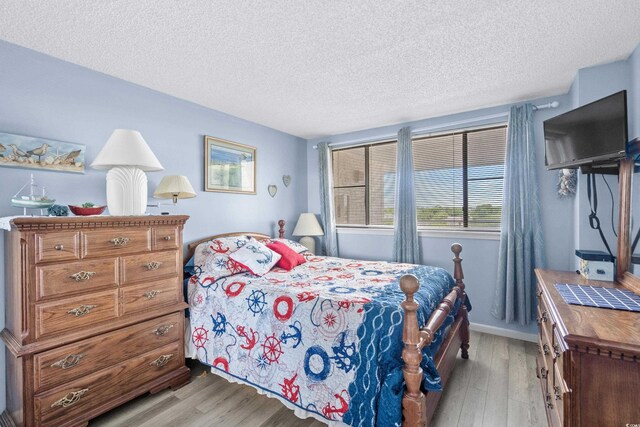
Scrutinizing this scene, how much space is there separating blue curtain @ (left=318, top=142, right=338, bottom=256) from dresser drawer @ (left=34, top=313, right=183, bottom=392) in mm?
2304

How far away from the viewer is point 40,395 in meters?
1.63

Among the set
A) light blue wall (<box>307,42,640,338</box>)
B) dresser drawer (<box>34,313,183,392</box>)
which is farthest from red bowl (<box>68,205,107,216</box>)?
light blue wall (<box>307,42,640,338</box>)

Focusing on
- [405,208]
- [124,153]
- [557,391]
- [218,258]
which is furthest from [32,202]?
[405,208]

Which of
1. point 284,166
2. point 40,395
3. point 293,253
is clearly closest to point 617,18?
point 293,253

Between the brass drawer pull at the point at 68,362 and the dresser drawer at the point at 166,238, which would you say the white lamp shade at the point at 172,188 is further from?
the brass drawer pull at the point at 68,362

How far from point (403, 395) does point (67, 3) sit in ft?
8.76

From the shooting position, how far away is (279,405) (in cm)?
206

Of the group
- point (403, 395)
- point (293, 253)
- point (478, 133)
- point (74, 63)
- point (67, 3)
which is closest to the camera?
point (403, 395)

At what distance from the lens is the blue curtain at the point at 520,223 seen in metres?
2.94

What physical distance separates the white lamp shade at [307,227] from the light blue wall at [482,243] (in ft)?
1.31

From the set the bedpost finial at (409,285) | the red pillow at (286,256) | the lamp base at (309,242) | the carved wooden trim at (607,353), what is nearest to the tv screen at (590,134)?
the carved wooden trim at (607,353)

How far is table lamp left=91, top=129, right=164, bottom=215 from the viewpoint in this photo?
198 centimetres

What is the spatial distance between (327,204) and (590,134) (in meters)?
2.86

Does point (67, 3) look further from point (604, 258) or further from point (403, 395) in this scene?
point (604, 258)
